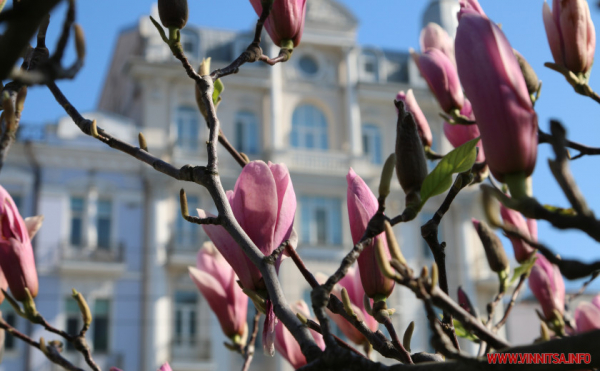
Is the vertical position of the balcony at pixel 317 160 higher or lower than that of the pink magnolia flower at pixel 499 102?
higher

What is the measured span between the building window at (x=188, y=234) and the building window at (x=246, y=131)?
1.88m

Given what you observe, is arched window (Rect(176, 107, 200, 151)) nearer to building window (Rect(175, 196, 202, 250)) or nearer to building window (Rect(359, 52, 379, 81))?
building window (Rect(175, 196, 202, 250))

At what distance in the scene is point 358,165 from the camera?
1695 centimetres

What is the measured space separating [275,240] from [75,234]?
581 inches

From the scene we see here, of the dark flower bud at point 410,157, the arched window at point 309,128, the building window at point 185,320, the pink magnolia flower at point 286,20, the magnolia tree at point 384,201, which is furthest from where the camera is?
the arched window at point 309,128

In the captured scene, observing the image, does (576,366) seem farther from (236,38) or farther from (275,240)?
(236,38)

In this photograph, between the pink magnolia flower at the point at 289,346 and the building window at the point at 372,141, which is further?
the building window at the point at 372,141

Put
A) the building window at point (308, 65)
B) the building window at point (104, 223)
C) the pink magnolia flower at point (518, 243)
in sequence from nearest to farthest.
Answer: the pink magnolia flower at point (518, 243)
the building window at point (104, 223)
the building window at point (308, 65)

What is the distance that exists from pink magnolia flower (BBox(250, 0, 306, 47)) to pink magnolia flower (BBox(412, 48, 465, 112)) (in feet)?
0.87

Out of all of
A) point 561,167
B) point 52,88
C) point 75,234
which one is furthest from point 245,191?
point 75,234

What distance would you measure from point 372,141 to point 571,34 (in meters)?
16.8

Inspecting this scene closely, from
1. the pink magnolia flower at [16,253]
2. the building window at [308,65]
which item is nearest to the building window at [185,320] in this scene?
the building window at [308,65]

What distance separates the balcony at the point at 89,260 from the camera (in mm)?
14656

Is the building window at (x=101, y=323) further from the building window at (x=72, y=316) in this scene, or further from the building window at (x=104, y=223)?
the building window at (x=104, y=223)
